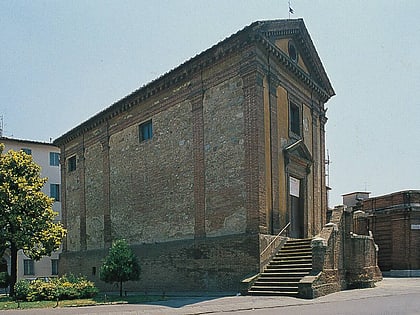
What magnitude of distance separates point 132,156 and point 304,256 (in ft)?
38.9

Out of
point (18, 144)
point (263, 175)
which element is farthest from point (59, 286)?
point (18, 144)

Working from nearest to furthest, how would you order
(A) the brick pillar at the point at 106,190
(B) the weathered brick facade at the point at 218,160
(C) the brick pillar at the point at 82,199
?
(B) the weathered brick facade at the point at 218,160, (A) the brick pillar at the point at 106,190, (C) the brick pillar at the point at 82,199

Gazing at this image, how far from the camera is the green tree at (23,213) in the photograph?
69.9 feet

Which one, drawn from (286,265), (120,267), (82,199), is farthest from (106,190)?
(286,265)

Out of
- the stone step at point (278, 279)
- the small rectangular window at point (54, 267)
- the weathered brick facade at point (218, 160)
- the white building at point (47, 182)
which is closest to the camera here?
the stone step at point (278, 279)

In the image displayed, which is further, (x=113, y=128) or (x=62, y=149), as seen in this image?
(x=62, y=149)

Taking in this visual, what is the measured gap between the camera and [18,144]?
43781 millimetres

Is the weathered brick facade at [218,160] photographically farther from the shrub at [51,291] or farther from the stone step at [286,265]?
the shrub at [51,291]

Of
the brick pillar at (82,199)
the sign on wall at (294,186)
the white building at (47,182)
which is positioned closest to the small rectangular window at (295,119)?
the sign on wall at (294,186)

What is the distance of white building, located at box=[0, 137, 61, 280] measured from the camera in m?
42.2

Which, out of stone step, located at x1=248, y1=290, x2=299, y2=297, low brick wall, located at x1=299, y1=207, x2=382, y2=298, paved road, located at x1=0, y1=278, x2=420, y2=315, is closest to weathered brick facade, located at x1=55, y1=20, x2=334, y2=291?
stone step, located at x1=248, y1=290, x2=299, y2=297

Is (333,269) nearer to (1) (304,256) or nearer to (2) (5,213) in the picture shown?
(1) (304,256)

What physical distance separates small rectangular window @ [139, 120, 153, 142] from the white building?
1896cm

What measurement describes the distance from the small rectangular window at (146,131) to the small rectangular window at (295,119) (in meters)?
7.28
